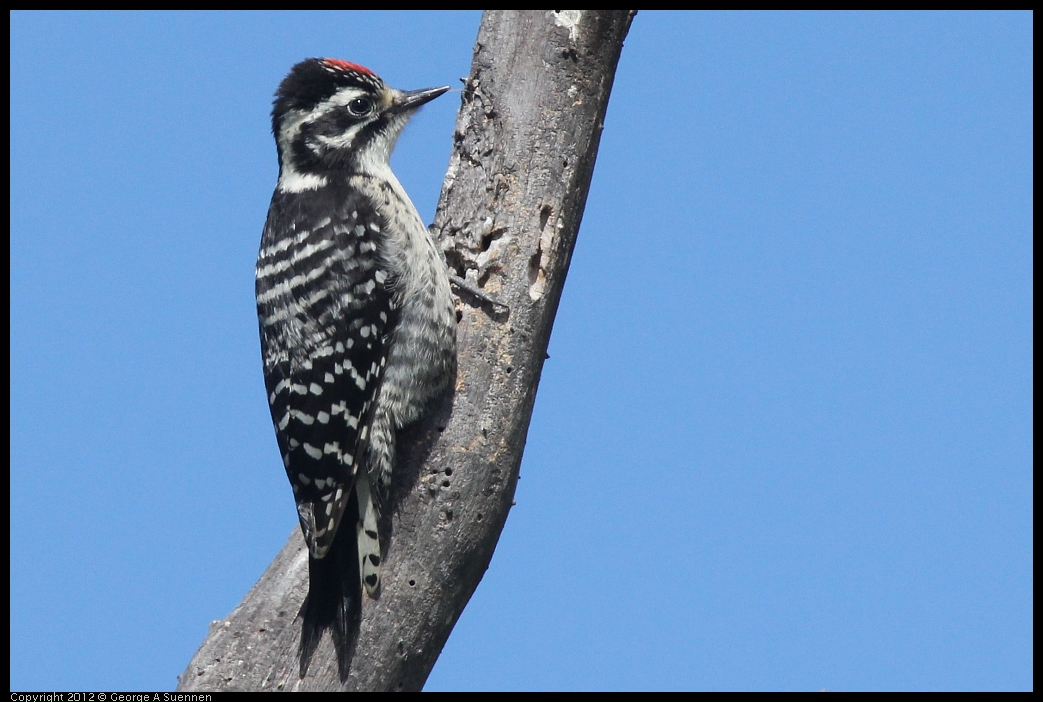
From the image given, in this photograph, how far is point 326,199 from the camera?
460 cm

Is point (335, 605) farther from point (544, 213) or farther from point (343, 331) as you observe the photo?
point (544, 213)

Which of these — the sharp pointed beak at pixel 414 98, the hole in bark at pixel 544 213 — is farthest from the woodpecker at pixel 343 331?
the hole in bark at pixel 544 213

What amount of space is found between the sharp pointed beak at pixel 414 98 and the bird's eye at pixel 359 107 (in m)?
0.15

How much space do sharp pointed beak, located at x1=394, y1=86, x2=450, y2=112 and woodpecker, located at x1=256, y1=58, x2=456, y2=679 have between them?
0.15 metres

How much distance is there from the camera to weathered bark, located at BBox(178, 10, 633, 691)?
13.3 feet

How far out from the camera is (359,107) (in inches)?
191

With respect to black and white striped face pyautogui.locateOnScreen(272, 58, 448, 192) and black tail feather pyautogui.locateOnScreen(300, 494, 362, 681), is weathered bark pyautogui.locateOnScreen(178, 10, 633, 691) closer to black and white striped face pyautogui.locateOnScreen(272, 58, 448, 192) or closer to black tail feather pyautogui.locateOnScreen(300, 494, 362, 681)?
black tail feather pyautogui.locateOnScreen(300, 494, 362, 681)

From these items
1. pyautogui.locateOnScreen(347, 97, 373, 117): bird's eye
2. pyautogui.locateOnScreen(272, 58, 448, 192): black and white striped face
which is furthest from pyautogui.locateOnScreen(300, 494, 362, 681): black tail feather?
pyautogui.locateOnScreen(347, 97, 373, 117): bird's eye

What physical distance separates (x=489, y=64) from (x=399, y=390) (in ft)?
4.96

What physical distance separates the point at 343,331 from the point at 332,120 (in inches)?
45.2

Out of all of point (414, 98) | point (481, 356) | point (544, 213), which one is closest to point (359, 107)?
point (414, 98)

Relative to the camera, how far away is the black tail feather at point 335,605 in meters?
3.97

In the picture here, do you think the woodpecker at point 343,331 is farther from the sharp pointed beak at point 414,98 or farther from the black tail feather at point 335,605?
the sharp pointed beak at point 414,98
